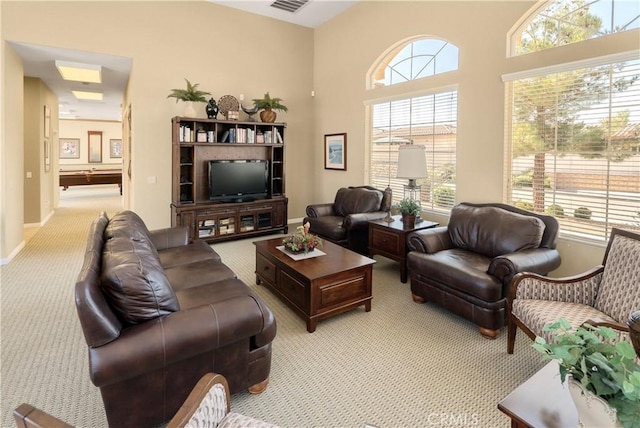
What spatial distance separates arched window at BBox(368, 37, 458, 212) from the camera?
15.7 ft

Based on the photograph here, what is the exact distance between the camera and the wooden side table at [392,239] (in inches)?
162

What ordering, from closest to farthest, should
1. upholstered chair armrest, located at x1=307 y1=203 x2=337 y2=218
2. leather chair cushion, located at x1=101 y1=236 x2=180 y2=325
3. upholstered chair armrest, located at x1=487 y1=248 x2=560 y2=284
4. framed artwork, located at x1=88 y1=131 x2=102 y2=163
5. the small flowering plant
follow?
leather chair cushion, located at x1=101 y1=236 x2=180 y2=325
upholstered chair armrest, located at x1=487 y1=248 x2=560 y2=284
the small flowering plant
upholstered chair armrest, located at x1=307 y1=203 x2=337 y2=218
framed artwork, located at x1=88 y1=131 x2=102 y2=163

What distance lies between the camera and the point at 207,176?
20.0 feet

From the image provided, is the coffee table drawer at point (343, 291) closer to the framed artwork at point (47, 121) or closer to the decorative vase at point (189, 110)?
the decorative vase at point (189, 110)

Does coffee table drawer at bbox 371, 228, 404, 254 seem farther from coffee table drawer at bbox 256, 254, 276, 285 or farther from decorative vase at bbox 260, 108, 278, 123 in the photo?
decorative vase at bbox 260, 108, 278, 123

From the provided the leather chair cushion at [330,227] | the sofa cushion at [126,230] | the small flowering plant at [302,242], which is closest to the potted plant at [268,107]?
the leather chair cushion at [330,227]

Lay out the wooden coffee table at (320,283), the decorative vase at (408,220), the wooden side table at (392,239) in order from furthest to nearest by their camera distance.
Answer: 1. the decorative vase at (408,220)
2. the wooden side table at (392,239)
3. the wooden coffee table at (320,283)

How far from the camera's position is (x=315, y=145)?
24.2ft

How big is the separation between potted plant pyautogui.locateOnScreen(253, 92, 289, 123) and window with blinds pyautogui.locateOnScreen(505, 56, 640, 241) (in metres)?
3.75

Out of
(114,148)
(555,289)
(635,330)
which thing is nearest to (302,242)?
(555,289)

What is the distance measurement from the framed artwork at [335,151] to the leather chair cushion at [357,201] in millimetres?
1032

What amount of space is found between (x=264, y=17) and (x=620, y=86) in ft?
18.5

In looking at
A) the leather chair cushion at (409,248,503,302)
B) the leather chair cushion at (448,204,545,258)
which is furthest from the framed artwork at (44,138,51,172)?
the leather chair cushion at (448,204,545,258)

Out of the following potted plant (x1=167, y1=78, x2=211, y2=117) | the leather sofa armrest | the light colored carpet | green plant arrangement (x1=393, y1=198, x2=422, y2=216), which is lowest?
the light colored carpet
